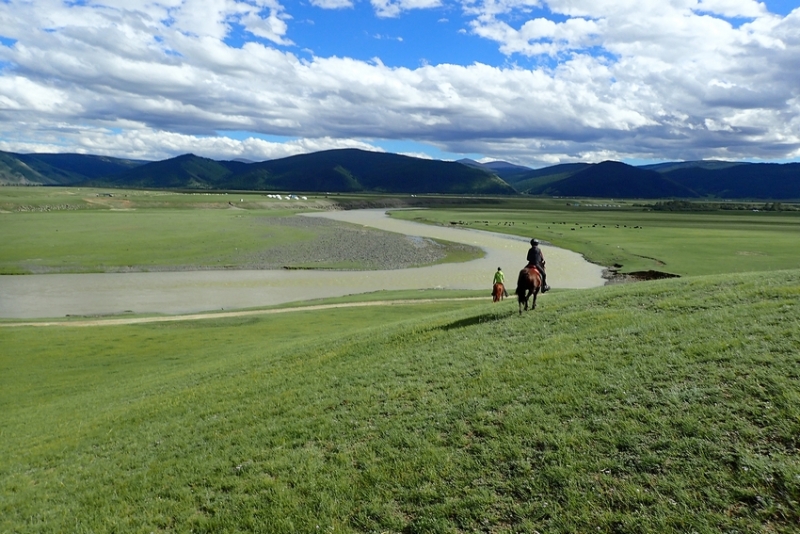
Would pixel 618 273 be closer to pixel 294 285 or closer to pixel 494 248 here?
pixel 494 248

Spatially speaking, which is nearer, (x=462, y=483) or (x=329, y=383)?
(x=462, y=483)

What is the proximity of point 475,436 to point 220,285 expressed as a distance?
55.7 metres

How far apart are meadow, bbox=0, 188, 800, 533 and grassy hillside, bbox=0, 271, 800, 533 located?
5 cm

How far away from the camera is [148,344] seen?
33.7 meters

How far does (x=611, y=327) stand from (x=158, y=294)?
51513 millimetres

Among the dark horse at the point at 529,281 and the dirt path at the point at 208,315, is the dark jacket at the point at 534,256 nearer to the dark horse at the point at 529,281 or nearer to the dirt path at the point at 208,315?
the dark horse at the point at 529,281

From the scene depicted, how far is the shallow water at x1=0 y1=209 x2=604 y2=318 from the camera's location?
5094 cm

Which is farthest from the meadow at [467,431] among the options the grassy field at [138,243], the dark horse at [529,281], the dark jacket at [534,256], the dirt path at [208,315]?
the grassy field at [138,243]

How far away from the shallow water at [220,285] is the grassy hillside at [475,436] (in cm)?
3284

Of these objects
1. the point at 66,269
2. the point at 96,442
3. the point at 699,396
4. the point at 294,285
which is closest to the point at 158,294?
the point at 294,285

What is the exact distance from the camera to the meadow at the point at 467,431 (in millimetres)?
8711

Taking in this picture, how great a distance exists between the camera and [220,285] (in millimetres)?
61844

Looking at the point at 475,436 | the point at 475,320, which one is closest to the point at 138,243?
the point at 475,320

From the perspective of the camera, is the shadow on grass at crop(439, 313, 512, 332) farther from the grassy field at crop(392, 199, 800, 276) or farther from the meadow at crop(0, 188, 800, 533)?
the grassy field at crop(392, 199, 800, 276)
